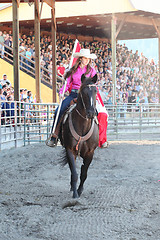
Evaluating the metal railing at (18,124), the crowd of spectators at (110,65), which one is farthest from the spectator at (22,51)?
the metal railing at (18,124)

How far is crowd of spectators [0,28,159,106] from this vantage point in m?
19.6

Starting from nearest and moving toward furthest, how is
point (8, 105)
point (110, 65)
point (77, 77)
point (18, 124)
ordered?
point (77, 77), point (8, 105), point (18, 124), point (110, 65)

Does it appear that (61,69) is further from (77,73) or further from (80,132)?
(80,132)

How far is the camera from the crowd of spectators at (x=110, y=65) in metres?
19.6

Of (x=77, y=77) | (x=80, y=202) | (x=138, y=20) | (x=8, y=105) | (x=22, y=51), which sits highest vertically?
(x=138, y=20)

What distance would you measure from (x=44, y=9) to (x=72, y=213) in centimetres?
1706

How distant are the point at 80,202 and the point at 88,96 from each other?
4.41ft

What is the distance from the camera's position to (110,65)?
2438 centimetres

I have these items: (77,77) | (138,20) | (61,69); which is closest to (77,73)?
(77,77)

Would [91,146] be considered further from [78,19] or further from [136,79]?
[136,79]

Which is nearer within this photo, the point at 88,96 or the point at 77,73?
the point at 88,96

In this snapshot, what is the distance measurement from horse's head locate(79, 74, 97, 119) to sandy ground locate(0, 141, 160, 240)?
3.77ft

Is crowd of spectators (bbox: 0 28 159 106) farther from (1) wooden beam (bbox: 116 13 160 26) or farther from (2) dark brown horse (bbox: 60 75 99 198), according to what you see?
(2) dark brown horse (bbox: 60 75 99 198)

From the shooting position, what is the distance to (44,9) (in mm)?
20625
